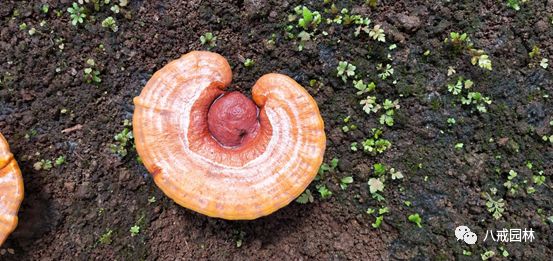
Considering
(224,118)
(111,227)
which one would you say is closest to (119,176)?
(111,227)

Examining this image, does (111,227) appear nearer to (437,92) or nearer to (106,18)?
(106,18)

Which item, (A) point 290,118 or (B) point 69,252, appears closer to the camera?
(A) point 290,118

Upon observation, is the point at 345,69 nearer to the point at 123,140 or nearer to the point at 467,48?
the point at 467,48

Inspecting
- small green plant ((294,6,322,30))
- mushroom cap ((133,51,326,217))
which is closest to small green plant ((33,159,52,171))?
mushroom cap ((133,51,326,217))

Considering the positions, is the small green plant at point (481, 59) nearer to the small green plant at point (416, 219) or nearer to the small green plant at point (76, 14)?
the small green plant at point (416, 219)

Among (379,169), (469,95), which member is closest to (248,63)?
(379,169)

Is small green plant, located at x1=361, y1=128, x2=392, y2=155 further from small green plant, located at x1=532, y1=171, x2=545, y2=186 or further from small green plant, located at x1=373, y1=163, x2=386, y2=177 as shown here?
small green plant, located at x1=532, y1=171, x2=545, y2=186
